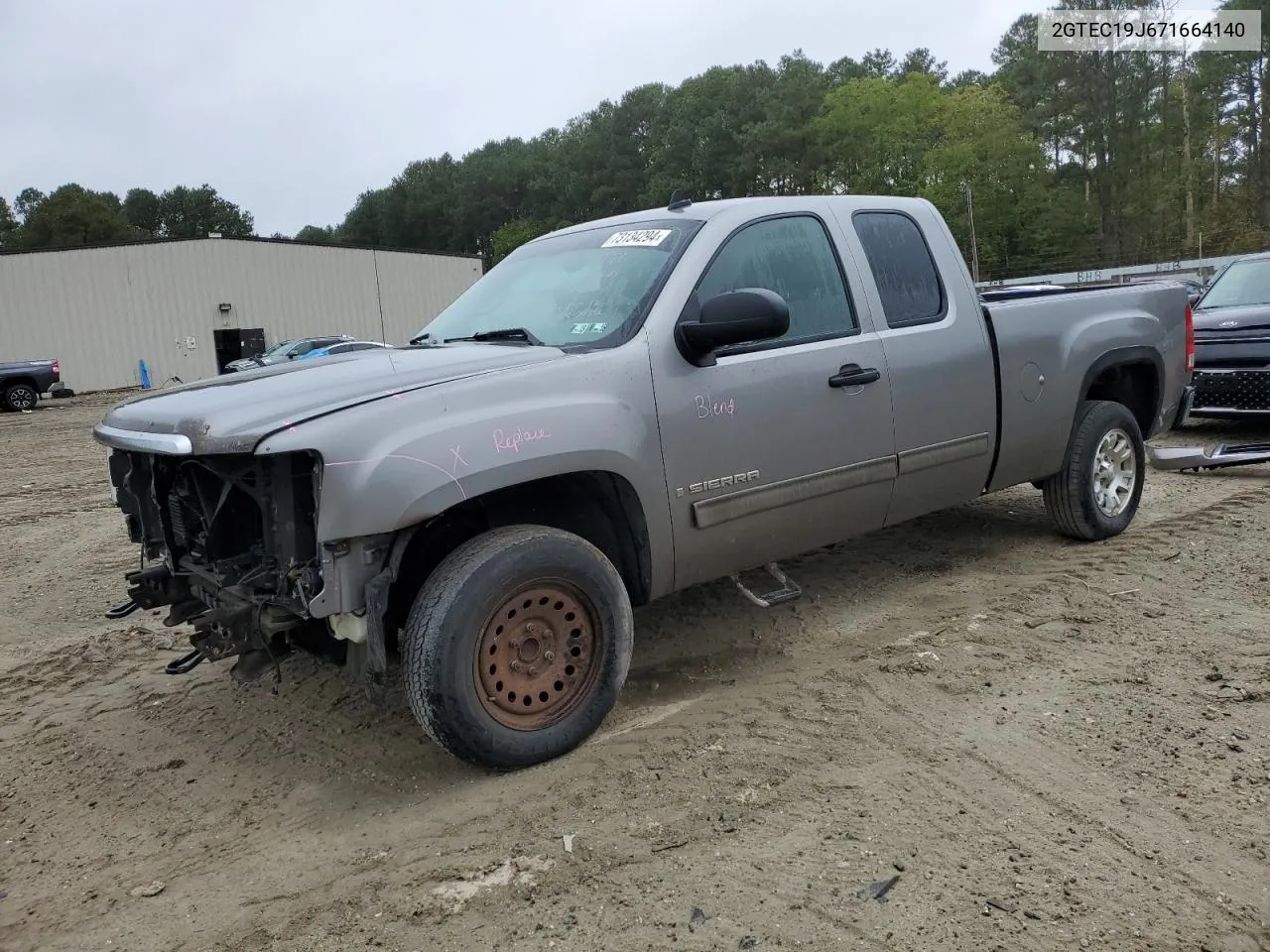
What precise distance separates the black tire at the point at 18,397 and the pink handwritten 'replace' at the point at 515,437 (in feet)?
85.5

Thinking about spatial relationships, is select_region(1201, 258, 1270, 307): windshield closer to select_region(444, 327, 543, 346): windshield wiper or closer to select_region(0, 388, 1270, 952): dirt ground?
select_region(0, 388, 1270, 952): dirt ground

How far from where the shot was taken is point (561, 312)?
4027 mm

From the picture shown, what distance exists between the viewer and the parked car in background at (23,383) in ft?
80.1

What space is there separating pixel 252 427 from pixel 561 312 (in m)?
1.46

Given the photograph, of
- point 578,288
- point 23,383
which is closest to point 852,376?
point 578,288

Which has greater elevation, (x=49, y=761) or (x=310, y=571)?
(x=310, y=571)

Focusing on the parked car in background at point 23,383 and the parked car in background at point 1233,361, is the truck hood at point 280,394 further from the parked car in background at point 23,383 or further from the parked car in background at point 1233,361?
the parked car in background at point 23,383

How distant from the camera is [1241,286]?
32.7ft

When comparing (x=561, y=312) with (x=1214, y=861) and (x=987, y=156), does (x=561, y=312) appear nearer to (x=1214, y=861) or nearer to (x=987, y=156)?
(x=1214, y=861)

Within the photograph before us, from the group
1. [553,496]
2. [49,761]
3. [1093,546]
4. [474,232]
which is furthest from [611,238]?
[474,232]

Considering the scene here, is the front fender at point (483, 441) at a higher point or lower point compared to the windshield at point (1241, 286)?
lower

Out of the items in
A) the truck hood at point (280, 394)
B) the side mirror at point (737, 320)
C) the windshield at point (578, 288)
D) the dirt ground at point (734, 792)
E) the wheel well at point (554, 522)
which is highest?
the windshield at point (578, 288)

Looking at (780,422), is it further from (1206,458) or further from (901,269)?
(1206,458)

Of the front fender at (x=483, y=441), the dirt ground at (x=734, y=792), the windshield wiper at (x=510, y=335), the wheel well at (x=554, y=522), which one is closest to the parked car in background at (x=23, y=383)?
the dirt ground at (x=734, y=792)
